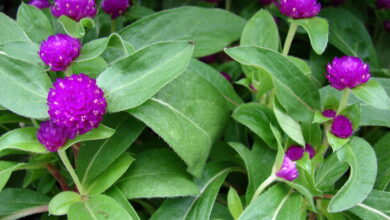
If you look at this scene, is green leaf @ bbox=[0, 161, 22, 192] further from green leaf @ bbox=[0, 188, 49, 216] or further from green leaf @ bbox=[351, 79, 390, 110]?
green leaf @ bbox=[351, 79, 390, 110]

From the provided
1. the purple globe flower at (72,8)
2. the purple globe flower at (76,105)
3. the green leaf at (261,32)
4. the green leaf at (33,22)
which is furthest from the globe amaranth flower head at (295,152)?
the green leaf at (33,22)

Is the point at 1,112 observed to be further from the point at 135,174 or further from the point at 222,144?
the point at 222,144

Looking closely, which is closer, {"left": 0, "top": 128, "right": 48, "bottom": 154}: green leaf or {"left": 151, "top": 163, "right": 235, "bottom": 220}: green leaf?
{"left": 0, "top": 128, "right": 48, "bottom": 154}: green leaf

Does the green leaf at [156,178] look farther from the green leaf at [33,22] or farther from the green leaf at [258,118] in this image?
the green leaf at [33,22]

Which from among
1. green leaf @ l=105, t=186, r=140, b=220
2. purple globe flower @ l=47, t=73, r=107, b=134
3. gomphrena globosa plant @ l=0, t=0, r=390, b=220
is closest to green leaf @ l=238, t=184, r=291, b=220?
gomphrena globosa plant @ l=0, t=0, r=390, b=220

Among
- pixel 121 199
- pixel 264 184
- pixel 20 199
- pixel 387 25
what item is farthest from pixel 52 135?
pixel 387 25

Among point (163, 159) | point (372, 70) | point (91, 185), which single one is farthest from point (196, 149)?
point (372, 70)

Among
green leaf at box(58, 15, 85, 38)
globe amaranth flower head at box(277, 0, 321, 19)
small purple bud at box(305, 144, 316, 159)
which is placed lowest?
small purple bud at box(305, 144, 316, 159)
